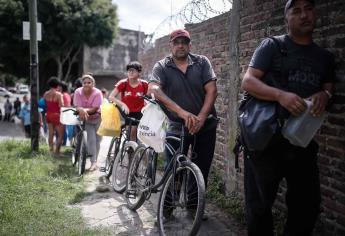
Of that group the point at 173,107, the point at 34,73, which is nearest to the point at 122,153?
the point at 173,107

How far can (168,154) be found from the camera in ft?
14.4

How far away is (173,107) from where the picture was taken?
4094 millimetres

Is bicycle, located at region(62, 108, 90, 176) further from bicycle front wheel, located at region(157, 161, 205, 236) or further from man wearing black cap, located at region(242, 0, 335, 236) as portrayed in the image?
man wearing black cap, located at region(242, 0, 335, 236)

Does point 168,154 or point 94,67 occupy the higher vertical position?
point 94,67

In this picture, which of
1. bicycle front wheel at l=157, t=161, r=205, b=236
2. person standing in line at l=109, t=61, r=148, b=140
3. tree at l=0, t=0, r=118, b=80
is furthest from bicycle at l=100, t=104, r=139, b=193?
tree at l=0, t=0, r=118, b=80

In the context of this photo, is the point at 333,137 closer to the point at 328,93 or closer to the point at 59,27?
the point at 328,93

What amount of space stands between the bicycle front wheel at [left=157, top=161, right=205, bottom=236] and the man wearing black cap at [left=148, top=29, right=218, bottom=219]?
1.60ft

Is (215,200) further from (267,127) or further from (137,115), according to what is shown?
(267,127)

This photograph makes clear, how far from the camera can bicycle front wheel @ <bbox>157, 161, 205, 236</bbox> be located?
388 cm

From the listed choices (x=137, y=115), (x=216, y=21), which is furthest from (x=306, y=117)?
(x=137, y=115)

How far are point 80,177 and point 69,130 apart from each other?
3.94 metres

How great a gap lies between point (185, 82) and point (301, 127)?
1775mm

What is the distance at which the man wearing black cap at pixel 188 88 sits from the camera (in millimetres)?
4285

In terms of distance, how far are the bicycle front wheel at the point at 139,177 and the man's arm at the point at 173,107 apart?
0.78 meters
